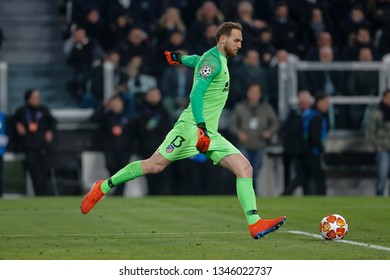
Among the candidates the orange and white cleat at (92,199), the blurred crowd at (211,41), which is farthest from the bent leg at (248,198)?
the blurred crowd at (211,41)

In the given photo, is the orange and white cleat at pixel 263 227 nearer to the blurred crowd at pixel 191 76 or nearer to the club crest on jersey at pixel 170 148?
the club crest on jersey at pixel 170 148

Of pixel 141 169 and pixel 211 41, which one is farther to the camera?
pixel 211 41

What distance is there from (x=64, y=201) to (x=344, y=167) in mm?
6513

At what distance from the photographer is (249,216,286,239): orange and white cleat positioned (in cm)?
1320

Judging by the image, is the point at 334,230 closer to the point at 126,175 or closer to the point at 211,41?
the point at 126,175

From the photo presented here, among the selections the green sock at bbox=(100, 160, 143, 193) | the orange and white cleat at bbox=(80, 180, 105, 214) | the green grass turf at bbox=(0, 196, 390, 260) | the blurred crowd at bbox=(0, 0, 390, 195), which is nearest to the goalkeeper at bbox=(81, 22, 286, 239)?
the green sock at bbox=(100, 160, 143, 193)

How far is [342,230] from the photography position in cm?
1372

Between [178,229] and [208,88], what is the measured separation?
7.88ft

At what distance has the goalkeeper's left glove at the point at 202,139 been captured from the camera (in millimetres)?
13219

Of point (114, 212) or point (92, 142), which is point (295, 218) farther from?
point (92, 142)

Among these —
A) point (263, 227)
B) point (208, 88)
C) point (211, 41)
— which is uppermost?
point (208, 88)

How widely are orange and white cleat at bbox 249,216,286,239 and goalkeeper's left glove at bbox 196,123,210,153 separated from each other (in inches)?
37.7

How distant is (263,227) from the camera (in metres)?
13.3

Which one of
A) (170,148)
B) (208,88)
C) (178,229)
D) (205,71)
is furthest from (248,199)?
(178,229)
